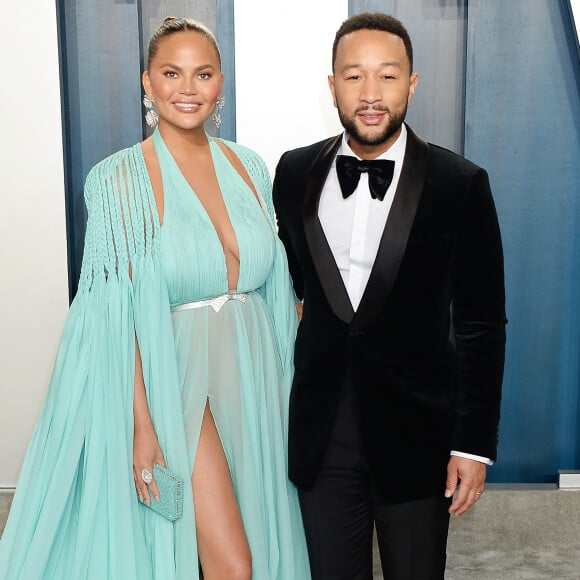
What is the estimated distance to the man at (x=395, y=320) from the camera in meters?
1.86

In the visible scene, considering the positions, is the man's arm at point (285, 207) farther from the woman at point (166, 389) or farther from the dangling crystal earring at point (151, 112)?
the dangling crystal earring at point (151, 112)

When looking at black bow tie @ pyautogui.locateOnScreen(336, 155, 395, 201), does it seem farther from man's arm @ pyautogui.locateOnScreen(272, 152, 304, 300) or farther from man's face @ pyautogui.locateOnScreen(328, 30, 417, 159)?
man's arm @ pyautogui.locateOnScreen(272, 152, 304, 300)

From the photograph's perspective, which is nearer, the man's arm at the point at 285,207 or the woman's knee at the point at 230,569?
the woman's knee at the point at 230,569

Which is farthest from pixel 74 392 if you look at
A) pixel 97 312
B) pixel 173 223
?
pixel 173 223

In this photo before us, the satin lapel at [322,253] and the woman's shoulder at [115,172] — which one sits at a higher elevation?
the woman's shoulder at [115,172]

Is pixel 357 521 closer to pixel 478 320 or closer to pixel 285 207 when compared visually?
pixel 478 320

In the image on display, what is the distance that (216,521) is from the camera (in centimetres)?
202

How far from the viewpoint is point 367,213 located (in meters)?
1.92

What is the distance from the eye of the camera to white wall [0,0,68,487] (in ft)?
10.5

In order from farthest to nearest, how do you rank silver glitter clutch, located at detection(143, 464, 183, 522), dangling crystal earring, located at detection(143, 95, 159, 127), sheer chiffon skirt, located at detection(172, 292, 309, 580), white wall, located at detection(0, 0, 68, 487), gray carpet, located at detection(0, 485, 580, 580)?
gray carpet, located at detection(0, 485, 580, 580) < white wall, located at detection(0, 0, 68, 487) < dangling crystal earring, located at detection(143, 95, 159, 127) < sheer chiffon skirt, located at detection(172, 292, 309, 580) < silver glitter clutch, located at detection(143, 464, 183, 522)

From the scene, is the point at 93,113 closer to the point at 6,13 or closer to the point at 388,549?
the point at 6,13

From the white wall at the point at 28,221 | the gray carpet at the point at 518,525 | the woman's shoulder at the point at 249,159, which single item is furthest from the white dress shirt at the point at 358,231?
the white wall at the point at 28,221

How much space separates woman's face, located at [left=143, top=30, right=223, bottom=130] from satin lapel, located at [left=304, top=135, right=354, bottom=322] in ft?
1.25

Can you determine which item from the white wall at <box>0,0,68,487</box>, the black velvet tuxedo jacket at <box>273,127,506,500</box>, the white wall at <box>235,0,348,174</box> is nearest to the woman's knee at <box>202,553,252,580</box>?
the black velvet tuxedo jacket at <box>273,127,506,500</box>
